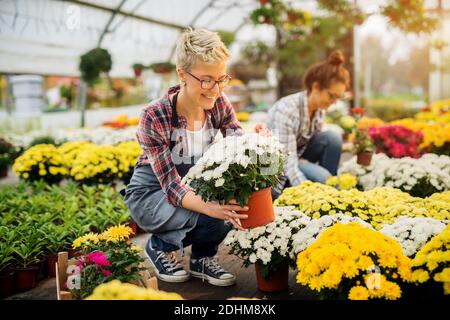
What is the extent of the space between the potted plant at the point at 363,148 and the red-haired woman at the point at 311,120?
0.19 metres

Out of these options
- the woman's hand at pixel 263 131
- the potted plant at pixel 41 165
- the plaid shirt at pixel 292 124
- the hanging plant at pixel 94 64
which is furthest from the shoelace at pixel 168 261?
the hanging plant at pixel 94 64

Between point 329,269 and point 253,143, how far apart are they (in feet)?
2.39

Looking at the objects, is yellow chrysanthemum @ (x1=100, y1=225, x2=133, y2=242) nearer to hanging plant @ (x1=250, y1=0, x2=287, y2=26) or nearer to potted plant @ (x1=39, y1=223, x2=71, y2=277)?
potted plant @ (x1=39, y1=223, x2=71, y2=277)

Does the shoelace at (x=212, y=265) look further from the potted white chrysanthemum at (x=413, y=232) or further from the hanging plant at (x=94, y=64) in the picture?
the hanging plant at (x=94, y=64)

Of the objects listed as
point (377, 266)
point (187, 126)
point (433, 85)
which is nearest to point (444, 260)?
point (377, 266)

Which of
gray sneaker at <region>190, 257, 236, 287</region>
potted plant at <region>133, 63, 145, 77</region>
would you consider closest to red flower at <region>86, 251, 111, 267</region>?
gray sneaker at <region>190, 257, 236, 287</region>

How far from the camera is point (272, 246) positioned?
2471 millimetres

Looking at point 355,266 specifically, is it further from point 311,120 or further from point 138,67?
point 138,67

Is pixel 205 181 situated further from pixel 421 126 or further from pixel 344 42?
pixel 344 42

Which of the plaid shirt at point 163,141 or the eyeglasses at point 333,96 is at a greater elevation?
the eyeglasses at point 333,96

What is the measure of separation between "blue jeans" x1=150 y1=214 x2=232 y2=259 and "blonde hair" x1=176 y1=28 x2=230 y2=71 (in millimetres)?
861

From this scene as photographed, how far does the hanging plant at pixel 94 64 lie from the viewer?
8062mm

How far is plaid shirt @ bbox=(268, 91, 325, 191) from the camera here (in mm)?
3727
